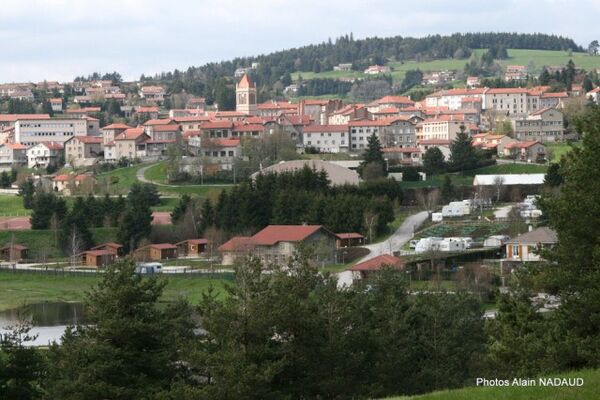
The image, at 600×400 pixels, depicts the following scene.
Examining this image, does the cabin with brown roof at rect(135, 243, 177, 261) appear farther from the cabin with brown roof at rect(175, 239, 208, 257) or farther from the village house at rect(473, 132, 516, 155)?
the village house at rect(473, 132, 516, 155)

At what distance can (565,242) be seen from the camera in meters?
19.0

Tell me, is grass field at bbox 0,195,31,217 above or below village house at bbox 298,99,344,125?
below

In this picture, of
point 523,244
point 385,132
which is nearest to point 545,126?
point 385,132

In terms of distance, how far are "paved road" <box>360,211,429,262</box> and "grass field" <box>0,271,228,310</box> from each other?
7219 millimetres

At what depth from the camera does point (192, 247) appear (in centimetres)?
5703

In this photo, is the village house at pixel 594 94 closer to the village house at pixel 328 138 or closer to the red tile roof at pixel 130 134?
the village house at pixel 328 138

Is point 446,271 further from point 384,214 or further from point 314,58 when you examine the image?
point 314,58

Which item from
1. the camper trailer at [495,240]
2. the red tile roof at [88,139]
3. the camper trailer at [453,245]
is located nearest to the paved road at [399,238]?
the camper trailer at [453,245]

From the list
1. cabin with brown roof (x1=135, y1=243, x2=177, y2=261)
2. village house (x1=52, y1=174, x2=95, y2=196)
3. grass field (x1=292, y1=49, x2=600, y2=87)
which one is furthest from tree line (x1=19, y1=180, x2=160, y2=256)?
grass field (x1=292, y1=49, x2=600, y2=87)

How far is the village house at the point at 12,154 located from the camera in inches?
3725

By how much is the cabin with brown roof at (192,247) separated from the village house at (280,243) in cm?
276

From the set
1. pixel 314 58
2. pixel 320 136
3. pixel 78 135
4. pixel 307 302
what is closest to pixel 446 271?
pixel 307 302

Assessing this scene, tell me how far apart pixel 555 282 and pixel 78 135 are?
275ft

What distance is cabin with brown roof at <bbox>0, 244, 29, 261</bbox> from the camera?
57.8 m
